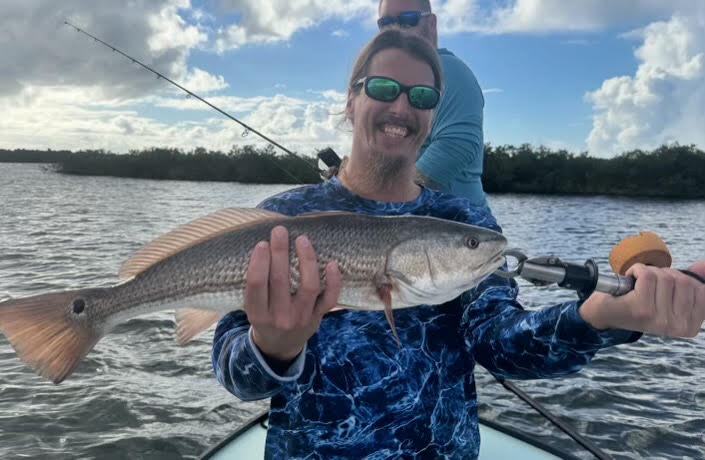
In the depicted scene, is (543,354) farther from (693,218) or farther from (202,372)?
(693,218)

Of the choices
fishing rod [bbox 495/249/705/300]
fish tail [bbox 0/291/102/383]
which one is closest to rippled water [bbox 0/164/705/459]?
fish tail [bbox 0/291/102/383]

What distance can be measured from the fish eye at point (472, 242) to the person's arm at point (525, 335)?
12.1 inches

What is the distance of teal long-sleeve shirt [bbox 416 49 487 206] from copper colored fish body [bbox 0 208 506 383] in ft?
4.78

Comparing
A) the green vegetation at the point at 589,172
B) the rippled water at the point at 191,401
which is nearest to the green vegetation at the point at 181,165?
the green vegetation at the point at 589,172

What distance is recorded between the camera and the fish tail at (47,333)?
2.12m

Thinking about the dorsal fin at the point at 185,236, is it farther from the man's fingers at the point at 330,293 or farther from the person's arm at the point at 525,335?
the person's arm at the point at 525,335

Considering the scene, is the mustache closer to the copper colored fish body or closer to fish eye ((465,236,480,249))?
the copper colored fish body

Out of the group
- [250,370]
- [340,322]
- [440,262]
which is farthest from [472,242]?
[250,370]

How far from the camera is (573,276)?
1.85 m

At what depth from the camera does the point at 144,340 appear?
29.8ft

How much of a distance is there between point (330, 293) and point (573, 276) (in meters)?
0.82

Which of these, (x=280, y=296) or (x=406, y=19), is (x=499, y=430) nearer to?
(x=280, y=296)

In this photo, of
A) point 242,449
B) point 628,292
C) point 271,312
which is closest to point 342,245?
point 271,312

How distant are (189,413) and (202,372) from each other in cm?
125
